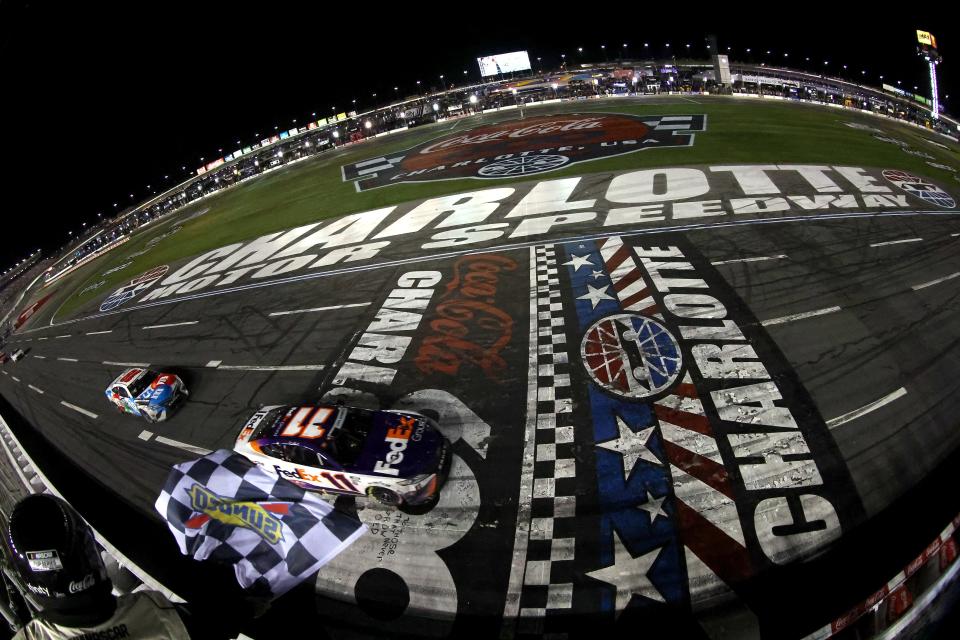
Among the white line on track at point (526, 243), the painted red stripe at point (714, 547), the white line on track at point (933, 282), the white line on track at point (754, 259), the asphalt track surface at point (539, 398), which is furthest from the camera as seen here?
the white line on track at point (526, 243)

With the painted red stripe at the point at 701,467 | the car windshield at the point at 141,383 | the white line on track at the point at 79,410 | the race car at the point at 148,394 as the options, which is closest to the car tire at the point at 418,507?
the painted red stripe at the point at 701,467

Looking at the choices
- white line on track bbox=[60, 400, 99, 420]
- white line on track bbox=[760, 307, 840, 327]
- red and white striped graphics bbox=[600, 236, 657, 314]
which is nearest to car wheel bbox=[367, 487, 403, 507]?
red and white striped graphics bbox=[600, 236, 657, 314]

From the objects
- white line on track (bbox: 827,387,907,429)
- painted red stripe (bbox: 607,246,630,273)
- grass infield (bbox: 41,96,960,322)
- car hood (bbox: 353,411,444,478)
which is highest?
grass infield (bbox: 41,96,960,322)

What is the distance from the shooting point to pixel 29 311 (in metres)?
28.9

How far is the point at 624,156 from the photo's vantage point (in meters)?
24.1

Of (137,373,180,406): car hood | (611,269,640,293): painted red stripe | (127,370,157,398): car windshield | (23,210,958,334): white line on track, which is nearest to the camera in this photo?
(137,373,180,406): car hood

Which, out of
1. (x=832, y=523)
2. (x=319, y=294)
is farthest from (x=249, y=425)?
(x=832, y=523)

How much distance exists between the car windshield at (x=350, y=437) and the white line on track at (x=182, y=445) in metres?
4.21

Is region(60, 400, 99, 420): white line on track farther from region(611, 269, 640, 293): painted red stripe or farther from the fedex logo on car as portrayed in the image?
region(611, 269, 640, 293): painted red stripe

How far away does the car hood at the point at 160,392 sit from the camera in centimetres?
1187

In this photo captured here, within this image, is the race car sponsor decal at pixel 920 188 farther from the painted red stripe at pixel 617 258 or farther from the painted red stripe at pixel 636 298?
the painted red stripe at pixel 636 298

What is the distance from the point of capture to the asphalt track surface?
667 centimetres

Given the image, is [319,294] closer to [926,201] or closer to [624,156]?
[624,156]

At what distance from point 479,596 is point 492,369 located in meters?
5.21
